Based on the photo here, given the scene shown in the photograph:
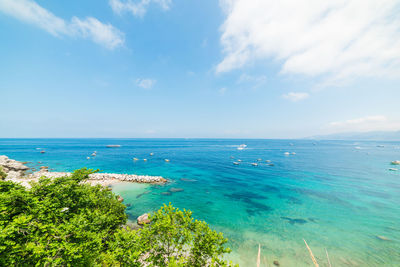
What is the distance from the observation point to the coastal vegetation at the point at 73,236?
276 inches

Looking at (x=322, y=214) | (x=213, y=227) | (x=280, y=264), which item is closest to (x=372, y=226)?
(x=322, y=214)

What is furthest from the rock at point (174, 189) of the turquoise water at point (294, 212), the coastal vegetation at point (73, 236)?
the coastal vegetation at point (73, 236)

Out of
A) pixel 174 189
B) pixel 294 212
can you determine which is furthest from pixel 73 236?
pixel 294 212

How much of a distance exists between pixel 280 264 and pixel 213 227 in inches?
352

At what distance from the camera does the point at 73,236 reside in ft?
28.1

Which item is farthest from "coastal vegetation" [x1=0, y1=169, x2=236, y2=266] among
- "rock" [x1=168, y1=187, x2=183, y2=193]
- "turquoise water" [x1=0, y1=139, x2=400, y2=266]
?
"rock" [x1=168, y1=187, x2=183, y2=193]

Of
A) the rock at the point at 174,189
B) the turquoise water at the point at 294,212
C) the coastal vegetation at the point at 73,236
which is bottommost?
the turquoise water at the point at 294,212

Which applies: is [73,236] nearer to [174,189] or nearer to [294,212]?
[174,189]

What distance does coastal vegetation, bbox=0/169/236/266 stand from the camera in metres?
7.00

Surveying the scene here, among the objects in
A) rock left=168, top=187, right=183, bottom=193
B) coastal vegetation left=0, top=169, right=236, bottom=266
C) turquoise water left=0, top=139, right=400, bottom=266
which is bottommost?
turquoise water left=0, top=139, right=400, bottom=266

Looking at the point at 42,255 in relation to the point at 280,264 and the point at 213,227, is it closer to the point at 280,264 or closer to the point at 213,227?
the point at 213,227

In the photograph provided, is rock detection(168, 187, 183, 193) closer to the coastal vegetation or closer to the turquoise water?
the turquoise water

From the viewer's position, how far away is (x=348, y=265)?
48.6ft

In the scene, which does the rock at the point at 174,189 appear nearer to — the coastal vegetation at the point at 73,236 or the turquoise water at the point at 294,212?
the turquoise water at the point at 294,212
